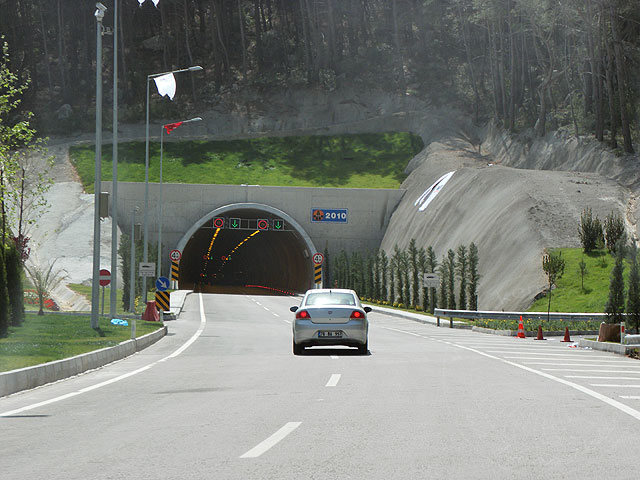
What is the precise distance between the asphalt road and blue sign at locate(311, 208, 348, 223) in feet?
176

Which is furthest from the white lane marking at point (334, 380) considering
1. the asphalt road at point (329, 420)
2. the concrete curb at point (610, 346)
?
the concrete curb at point (610, 346)

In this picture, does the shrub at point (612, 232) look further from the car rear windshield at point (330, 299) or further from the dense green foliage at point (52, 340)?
the car rear windshield at point (330, 299)

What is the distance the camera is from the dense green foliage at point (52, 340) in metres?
16.7

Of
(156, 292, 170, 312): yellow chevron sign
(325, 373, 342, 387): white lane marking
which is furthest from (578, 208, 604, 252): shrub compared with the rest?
(325, 373, 342, 387): white lane marking

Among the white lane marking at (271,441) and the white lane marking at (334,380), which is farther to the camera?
the white lane marking at (334,380)

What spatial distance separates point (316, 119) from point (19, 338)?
8340 cm

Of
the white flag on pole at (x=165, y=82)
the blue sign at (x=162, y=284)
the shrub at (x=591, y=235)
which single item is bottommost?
the blue sign at (x=162, y=284)

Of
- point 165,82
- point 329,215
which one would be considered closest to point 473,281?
point 165,82

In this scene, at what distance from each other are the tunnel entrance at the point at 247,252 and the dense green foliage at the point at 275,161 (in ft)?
20.7

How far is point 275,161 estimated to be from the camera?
93.8 meters

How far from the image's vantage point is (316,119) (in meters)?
104

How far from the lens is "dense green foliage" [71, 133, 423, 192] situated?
87.8 meters

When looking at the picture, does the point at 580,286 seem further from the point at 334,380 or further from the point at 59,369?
the point at 59,369

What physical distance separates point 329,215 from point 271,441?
65696 millimetres
